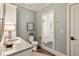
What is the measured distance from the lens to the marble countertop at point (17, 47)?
59.1 inches

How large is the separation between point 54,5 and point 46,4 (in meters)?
0.12

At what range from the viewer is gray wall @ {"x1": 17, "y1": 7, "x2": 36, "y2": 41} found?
1.65 metres

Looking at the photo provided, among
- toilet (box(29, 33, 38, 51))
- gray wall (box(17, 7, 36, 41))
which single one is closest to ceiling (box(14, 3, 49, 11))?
gray wall (box(17, 7, 36, 41))

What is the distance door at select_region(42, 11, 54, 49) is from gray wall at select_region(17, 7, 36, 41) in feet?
0.62

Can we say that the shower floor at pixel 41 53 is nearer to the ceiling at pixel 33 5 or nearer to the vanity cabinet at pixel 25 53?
the vanity cabinet at pixel 25 53

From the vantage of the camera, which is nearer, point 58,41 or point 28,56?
point 28,56

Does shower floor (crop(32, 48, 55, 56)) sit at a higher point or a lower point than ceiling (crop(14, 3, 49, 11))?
lower

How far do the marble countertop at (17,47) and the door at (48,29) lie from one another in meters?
0.28

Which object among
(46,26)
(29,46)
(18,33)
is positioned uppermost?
(46,26)

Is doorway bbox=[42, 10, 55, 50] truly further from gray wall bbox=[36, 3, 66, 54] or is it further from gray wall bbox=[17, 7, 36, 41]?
gray wall bbox=[17, 7, 36, 41]

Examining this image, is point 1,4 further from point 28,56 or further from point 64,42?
point 64,42

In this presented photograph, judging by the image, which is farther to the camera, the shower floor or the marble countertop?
the shower floor

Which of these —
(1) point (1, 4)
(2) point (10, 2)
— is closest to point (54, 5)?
(2) point (10, 2)

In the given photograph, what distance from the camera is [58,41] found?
5.46 ft
